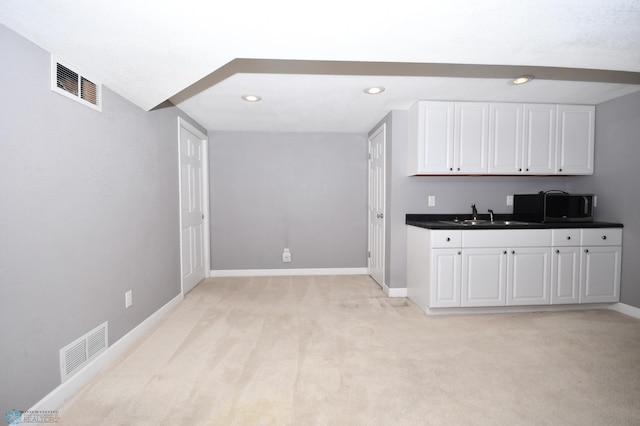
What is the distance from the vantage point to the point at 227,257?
178 inches

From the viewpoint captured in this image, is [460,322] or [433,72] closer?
[433,72]

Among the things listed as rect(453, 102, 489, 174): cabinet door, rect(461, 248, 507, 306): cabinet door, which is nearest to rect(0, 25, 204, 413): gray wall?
rect(461, 248, 507, 306): cabinet door

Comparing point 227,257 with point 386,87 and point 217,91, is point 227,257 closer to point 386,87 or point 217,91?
point 217,91

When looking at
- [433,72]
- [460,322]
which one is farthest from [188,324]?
[433,72]

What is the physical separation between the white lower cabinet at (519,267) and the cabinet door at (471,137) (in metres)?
0.77

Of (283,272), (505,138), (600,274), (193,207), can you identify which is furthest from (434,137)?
(193,207)

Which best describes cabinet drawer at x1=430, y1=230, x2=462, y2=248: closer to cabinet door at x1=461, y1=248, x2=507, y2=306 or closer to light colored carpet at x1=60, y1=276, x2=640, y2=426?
cabinet door at x1=461, y1=248, x2=507, y2=306

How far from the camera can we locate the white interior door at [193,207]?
3.57 meters

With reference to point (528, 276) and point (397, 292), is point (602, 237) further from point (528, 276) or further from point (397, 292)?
point (397, 292)

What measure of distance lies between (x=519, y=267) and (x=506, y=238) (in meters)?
0.33

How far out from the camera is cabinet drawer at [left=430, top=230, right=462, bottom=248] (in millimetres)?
2906

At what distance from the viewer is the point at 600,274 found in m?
3.06

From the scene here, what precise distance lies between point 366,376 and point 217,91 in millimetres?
2672

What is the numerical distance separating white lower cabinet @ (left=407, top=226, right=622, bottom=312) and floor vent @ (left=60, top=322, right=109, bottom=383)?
2.68 m
